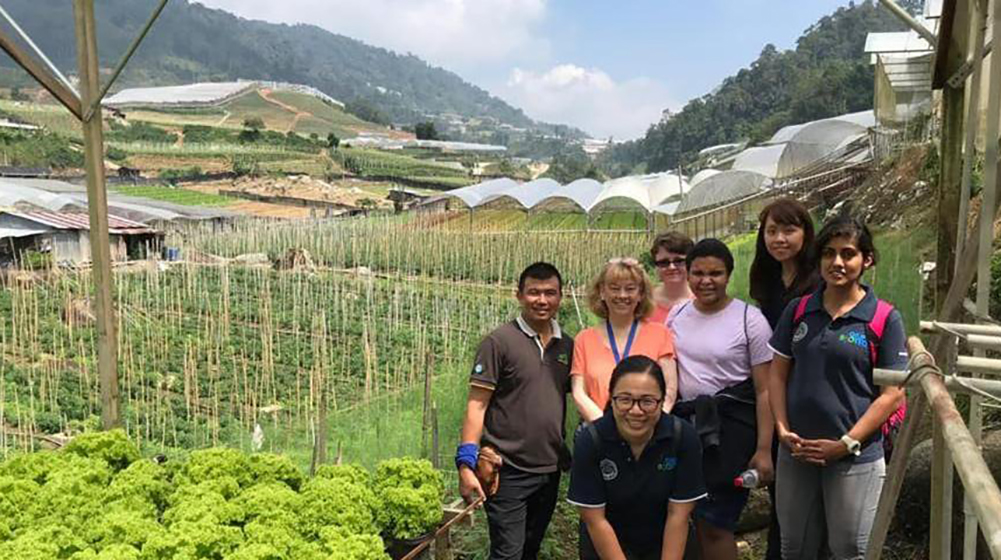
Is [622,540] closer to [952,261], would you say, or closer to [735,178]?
[952,261]

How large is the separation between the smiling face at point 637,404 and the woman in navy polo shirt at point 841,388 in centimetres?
49

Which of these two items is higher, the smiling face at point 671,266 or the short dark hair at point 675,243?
the short dark hair at point 675,243

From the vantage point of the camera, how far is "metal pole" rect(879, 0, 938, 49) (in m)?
2.85

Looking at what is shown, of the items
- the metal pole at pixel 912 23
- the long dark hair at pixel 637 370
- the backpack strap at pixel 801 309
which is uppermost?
the metal pole at pixel 912 23

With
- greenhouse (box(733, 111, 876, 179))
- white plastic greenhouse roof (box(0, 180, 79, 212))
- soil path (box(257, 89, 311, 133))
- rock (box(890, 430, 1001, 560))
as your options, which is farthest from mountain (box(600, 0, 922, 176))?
rock (box(890, 430, 1001, 560))

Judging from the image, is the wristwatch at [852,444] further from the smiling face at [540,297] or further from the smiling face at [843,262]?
the smiling face at [540,297]

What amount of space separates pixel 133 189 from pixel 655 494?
36.6 meters

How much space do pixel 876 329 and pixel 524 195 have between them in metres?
26.2

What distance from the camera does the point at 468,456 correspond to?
9.22 feet

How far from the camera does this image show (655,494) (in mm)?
2441

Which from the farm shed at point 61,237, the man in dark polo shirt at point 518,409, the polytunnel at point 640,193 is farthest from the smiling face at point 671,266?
the polytunnel at point 640,193

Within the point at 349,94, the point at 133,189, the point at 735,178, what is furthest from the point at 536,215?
the point at 349,94

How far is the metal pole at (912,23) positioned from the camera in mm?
2854

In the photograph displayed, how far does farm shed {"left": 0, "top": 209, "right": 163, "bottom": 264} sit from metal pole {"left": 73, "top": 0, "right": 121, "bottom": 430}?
1312cm
